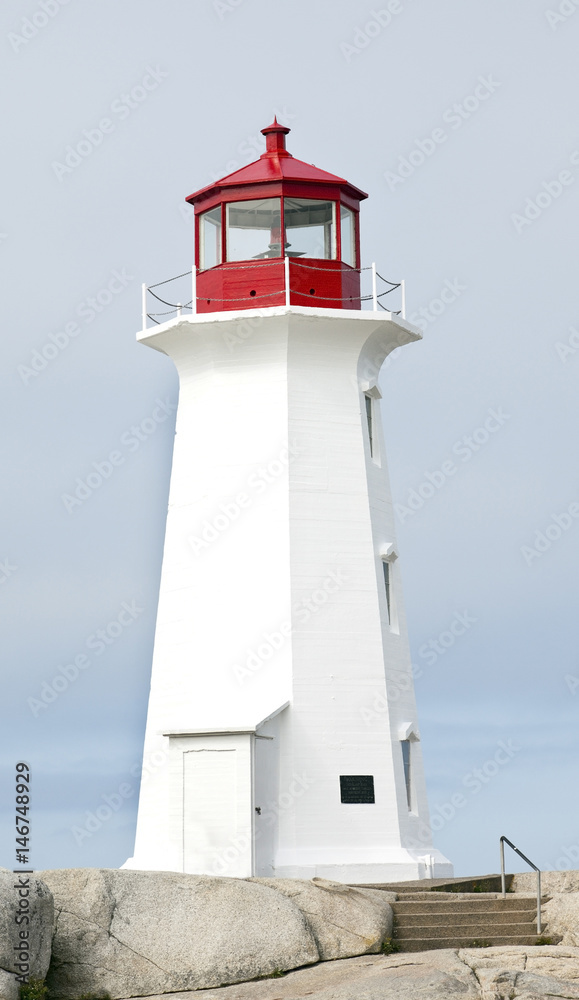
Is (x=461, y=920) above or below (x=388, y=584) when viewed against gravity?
below

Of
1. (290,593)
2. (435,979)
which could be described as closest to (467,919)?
(435,979)

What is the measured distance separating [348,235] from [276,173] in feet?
5.00

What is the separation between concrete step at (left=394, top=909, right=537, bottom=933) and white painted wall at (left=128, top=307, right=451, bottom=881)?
2342 millimetres

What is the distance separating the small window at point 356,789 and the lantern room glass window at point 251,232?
787 cm

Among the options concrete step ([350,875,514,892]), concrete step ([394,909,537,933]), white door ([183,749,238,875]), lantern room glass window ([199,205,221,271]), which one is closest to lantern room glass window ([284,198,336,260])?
lantern room glass window ([199,205,221,271])

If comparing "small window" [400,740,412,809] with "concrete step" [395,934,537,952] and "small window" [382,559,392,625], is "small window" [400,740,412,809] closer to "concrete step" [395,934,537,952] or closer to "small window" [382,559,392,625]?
"small window" [382,559,392,625]

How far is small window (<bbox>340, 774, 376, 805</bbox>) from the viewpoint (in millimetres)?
21688

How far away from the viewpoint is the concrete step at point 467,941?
18.3m

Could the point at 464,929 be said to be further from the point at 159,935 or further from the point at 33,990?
the point at 33,990

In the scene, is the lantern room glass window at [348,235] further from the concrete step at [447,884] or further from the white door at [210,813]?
the concrete step at [447,884]

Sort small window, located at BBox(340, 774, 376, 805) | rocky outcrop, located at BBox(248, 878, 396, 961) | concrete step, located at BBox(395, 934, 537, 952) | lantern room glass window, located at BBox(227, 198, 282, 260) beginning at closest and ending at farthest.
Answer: rocky outcrop, located at BBox(248, 878, 396, 961)
concrete step, located at BBox(395, 934, 537, 952)
small window, located at BBox(340, 774, 376, 805)
lantern room glass window, located at BBox(227, 198, 282, 260)

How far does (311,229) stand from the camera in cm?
2331

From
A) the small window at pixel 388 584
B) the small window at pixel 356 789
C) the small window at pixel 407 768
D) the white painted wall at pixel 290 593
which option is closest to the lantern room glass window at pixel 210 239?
the white painted wall at pixel 290 593

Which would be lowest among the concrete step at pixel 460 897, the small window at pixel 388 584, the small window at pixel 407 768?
the concrete step at pixel 460 897
